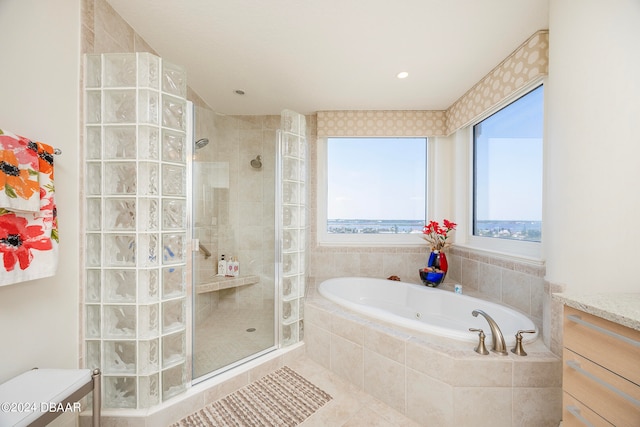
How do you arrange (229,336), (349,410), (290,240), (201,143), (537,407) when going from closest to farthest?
(537,407) → (349,410) → (201,143) → (229,336) → (290,240)

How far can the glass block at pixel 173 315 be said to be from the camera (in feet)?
4.54

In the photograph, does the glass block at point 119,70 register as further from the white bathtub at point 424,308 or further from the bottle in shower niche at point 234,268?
the white bathtub at point 424,308

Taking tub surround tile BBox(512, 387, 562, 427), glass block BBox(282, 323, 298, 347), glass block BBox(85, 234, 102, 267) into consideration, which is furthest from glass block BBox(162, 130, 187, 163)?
tub surround tile BBox(512, 387, 562, 427)

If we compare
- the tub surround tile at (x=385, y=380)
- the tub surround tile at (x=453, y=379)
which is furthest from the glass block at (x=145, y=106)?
the tub surround tile at (x=385, y=380)

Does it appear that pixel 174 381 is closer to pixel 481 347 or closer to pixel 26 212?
pixel 26 212

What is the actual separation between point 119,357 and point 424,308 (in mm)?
2301

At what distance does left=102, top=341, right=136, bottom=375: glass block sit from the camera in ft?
4.34

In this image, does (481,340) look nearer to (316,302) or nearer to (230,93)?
(316,302)

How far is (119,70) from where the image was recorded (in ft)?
4.32

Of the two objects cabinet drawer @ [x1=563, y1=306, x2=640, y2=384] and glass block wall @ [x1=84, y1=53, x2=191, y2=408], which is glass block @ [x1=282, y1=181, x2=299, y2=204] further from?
cabinet drawer @ [x1=563, y1=306, x2=640, y2=384]

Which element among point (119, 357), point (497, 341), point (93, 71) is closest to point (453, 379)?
point (497, 341)

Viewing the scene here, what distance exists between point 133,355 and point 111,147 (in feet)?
3.63

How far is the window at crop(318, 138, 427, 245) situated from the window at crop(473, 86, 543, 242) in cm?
61

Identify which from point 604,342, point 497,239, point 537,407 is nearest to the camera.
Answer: point 604,342
